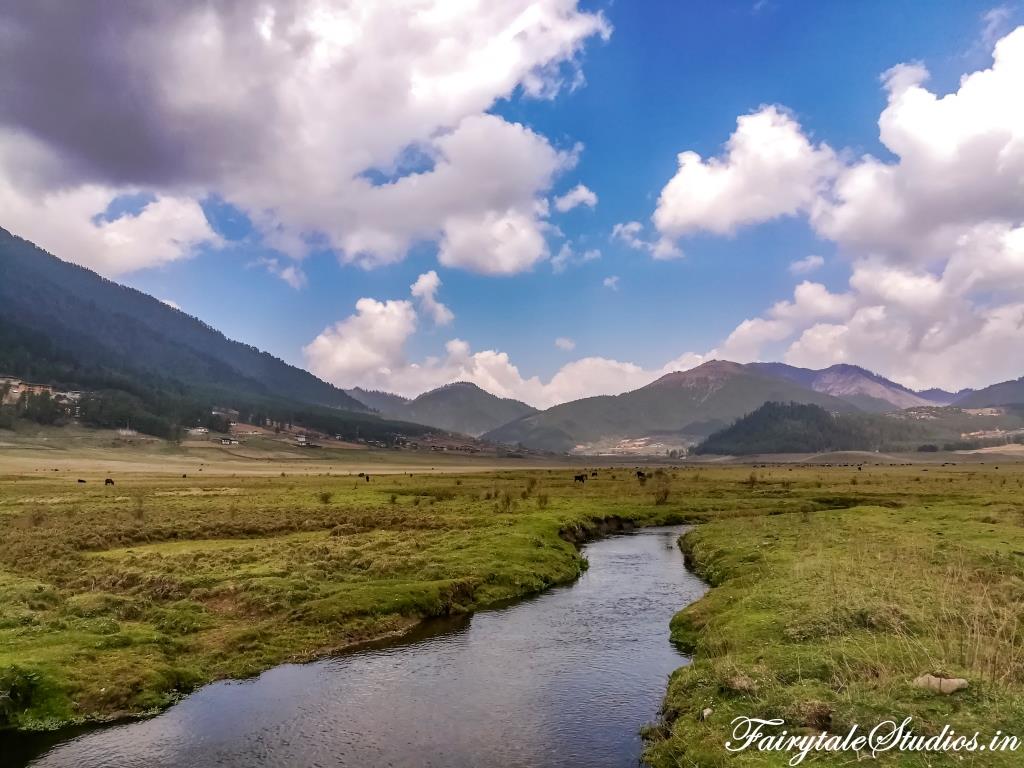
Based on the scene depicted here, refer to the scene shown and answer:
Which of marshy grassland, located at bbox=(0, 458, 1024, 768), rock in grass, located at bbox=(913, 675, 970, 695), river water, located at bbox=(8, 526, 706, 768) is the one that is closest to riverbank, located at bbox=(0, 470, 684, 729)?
marshy grassland, located at bbox=(0, 458, 1024, 768)

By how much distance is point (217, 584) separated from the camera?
125ft

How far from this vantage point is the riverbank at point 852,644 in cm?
1584

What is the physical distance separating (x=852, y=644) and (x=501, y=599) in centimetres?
2353

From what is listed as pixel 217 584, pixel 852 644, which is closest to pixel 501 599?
pixel 217 584

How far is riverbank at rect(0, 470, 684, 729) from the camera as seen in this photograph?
2558 centimetres

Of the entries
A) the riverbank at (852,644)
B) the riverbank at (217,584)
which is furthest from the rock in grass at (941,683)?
the riverbank at (217,584)

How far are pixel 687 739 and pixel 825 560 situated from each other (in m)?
22.4

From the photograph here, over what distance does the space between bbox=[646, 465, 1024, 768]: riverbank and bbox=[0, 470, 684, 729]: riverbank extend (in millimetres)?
16336

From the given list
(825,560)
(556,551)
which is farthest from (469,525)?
(825,560)

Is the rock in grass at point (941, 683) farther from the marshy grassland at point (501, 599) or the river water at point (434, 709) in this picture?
the river water at point (434, 709)

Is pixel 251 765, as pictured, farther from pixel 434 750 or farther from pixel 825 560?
pixel 825 560

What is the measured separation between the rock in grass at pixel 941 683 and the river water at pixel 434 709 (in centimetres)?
859

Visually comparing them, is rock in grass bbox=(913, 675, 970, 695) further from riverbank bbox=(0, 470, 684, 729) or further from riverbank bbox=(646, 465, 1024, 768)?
riverbank bbox=(0, 470, 684, 729)

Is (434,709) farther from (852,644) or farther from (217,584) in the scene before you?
(217,584)
